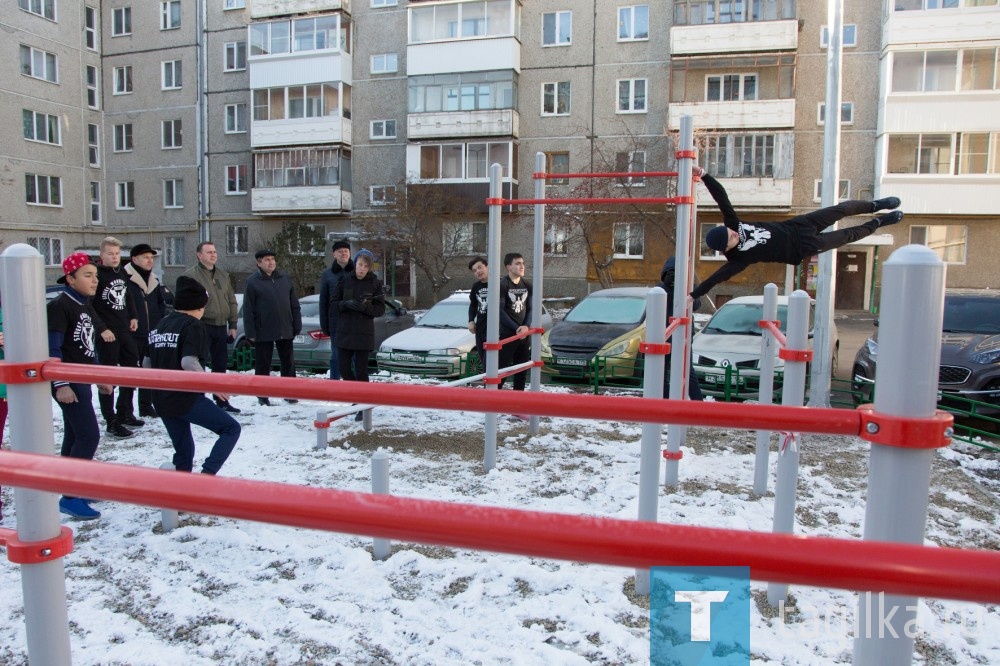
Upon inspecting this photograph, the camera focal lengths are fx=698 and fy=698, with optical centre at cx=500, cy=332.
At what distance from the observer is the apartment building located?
2512 centimetres

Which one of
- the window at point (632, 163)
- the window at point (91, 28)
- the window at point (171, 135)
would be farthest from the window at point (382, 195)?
the window at point (91, 28)

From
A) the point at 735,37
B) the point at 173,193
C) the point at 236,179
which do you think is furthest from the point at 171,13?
the point at 735,37

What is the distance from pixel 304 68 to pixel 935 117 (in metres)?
24.4

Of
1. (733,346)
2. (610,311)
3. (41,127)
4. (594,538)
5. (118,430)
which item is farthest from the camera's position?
(41,127)

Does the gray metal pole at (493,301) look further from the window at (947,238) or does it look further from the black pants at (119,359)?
the window at (947,238)

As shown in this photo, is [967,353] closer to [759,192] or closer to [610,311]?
[610,311]

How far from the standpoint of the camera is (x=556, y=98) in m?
28.6

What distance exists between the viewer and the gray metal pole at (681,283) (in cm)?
538

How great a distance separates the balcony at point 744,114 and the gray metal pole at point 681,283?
21.1m

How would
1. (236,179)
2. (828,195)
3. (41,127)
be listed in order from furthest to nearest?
(236,179)
(41,127)
(828,195)

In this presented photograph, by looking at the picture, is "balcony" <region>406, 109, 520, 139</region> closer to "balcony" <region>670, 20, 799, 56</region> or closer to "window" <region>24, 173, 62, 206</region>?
"balcony" <region>670, 20, 799, 56</region>

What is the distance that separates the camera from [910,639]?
127 centimetres

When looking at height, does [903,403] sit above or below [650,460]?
above

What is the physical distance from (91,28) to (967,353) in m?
38.1
